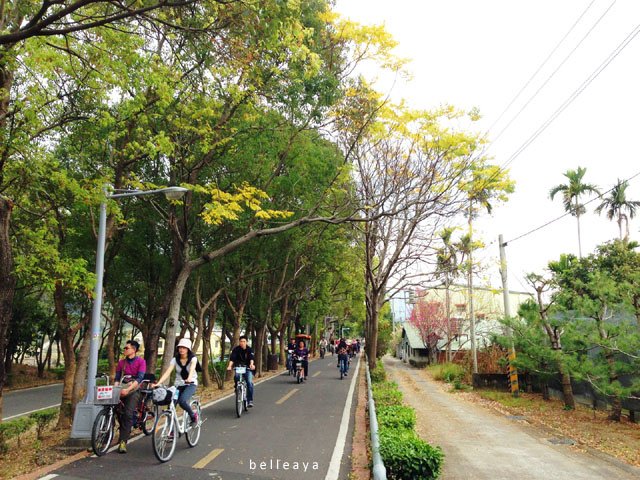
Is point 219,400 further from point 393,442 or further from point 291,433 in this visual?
point 393,442

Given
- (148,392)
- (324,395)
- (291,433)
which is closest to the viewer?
(148,392)

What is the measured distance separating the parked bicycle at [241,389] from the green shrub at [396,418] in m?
3.51

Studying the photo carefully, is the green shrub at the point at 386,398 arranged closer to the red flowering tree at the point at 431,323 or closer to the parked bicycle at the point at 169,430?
the parked bicycle at the point at 169,430

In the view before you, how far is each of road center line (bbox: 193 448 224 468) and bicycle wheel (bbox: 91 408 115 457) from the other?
166cm

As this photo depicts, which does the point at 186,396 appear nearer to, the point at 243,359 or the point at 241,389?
the point at 241,389

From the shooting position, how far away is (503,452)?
10078mm

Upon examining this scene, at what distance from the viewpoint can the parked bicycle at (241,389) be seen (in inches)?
452

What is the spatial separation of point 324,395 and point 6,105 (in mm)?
12113

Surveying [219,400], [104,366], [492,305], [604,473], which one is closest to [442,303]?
[492,305]

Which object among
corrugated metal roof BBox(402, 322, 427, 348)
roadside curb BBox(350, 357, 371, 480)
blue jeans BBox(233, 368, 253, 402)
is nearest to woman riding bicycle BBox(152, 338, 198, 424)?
roadside curb BBox(350, 357, 371, 480)

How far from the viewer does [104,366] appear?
130 feet

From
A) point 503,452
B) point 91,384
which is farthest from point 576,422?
point 91,384

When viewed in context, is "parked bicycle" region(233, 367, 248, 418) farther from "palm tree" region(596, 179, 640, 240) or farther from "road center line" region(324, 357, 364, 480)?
"palm tree" region(596, 179, 640, 240)

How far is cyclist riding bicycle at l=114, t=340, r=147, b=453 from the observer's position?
7898 mm
